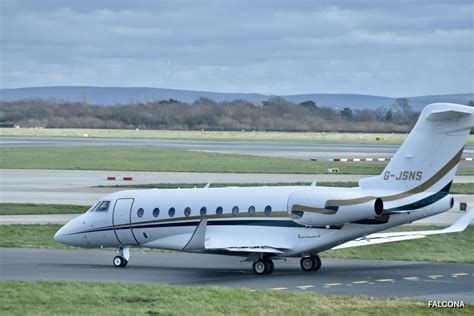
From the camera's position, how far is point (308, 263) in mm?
32500

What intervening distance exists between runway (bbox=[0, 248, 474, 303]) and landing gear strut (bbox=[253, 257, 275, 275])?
0.64ft

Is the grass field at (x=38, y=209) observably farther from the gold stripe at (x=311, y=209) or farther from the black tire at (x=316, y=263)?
the gold stripe at (x=311, y=209)

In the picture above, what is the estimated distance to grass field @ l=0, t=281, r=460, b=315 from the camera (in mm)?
22688

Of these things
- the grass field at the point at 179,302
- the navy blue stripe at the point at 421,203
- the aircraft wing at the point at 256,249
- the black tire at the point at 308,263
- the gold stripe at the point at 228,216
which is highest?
the navy blue stripe at the point at 421,203

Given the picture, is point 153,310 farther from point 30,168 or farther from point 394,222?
point 30,168

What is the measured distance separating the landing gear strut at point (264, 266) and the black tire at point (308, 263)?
48.4 inches

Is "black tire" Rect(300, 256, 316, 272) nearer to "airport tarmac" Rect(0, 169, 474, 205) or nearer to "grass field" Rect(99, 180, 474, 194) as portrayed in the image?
"airport tarmac" Rect(0, 169, 474, 205)

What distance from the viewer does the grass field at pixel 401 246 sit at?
36344mm

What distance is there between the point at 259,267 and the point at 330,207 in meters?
2.73

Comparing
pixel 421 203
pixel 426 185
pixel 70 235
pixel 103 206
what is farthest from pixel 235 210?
pixel 70 235

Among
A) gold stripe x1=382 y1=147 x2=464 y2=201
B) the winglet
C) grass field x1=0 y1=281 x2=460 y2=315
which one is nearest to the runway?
the winglet

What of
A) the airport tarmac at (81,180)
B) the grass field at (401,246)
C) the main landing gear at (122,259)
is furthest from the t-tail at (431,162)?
the airport tarmac at (81,180)

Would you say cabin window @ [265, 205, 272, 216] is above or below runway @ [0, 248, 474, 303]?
above

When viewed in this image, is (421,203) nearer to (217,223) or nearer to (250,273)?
(250,273)
